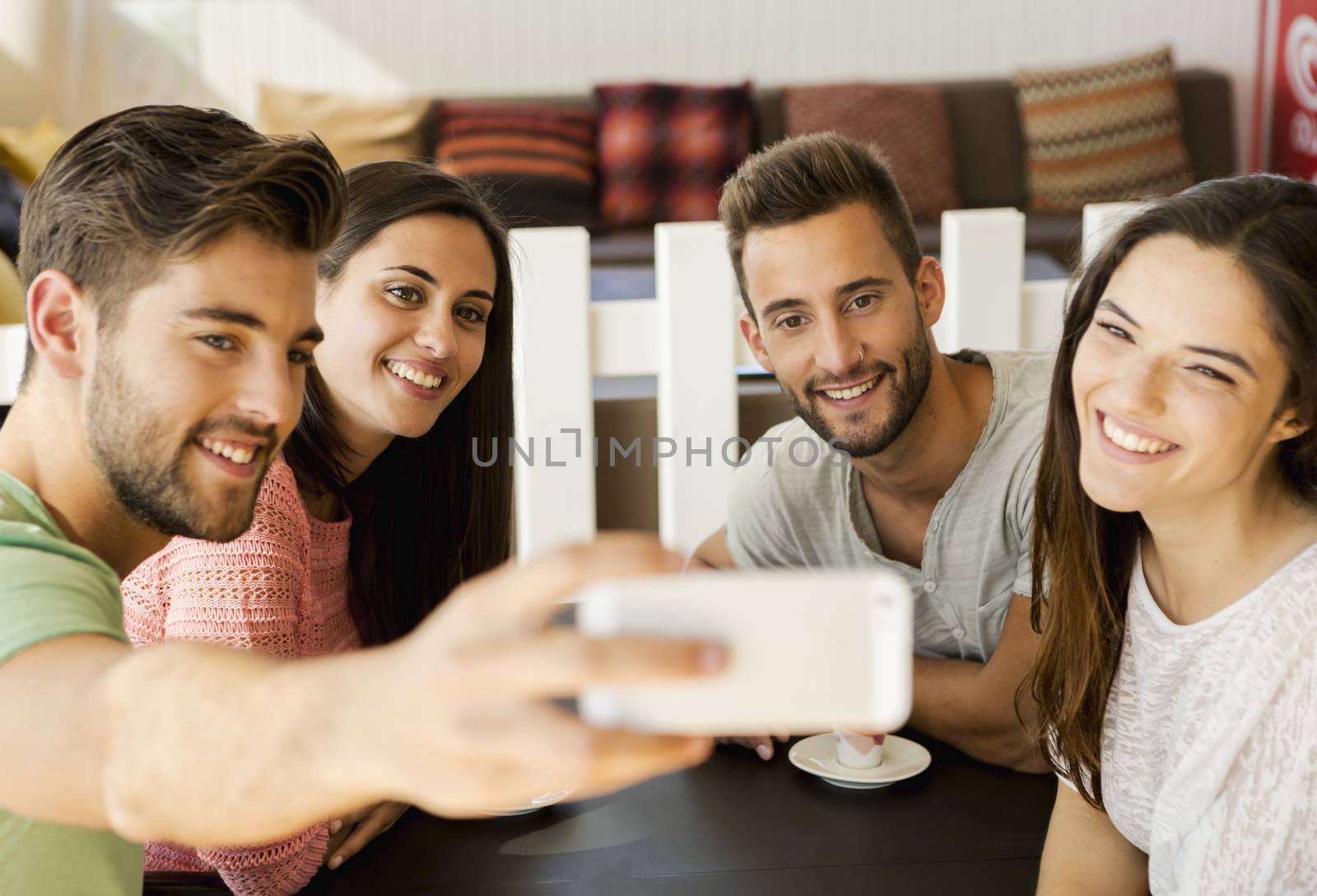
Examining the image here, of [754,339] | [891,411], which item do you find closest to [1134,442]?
[891,411]

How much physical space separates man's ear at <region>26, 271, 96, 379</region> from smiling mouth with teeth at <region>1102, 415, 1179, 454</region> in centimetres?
80

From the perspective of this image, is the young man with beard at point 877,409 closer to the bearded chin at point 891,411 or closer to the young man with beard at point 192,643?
the bearded chin at point 891,411

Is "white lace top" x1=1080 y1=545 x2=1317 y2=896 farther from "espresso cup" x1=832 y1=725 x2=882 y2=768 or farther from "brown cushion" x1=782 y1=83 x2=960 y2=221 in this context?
"brown cushion" x1=782 y1=83 x2=960 y2=221

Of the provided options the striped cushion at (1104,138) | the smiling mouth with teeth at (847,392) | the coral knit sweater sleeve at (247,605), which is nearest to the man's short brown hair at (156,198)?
the coral knit sweater sleeve at (247,605)

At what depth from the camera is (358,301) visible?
1.50m

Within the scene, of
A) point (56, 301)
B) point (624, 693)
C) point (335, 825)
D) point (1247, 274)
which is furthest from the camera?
point (335, 825)

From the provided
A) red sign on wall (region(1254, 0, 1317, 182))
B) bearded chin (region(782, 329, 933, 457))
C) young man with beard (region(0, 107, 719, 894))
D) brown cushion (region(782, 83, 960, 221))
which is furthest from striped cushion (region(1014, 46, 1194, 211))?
young man with beard (region(0, 107, 719, 894))

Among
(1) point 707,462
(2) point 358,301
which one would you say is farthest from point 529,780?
(1) point 707,462

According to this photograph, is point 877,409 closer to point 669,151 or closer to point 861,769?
point 861,769

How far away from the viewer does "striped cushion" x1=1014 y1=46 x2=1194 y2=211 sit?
399 centimetres

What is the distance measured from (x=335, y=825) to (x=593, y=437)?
38.5 inches

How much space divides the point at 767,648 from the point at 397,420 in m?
1.07

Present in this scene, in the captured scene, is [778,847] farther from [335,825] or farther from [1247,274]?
[1247,274]

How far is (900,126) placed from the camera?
3918mm
